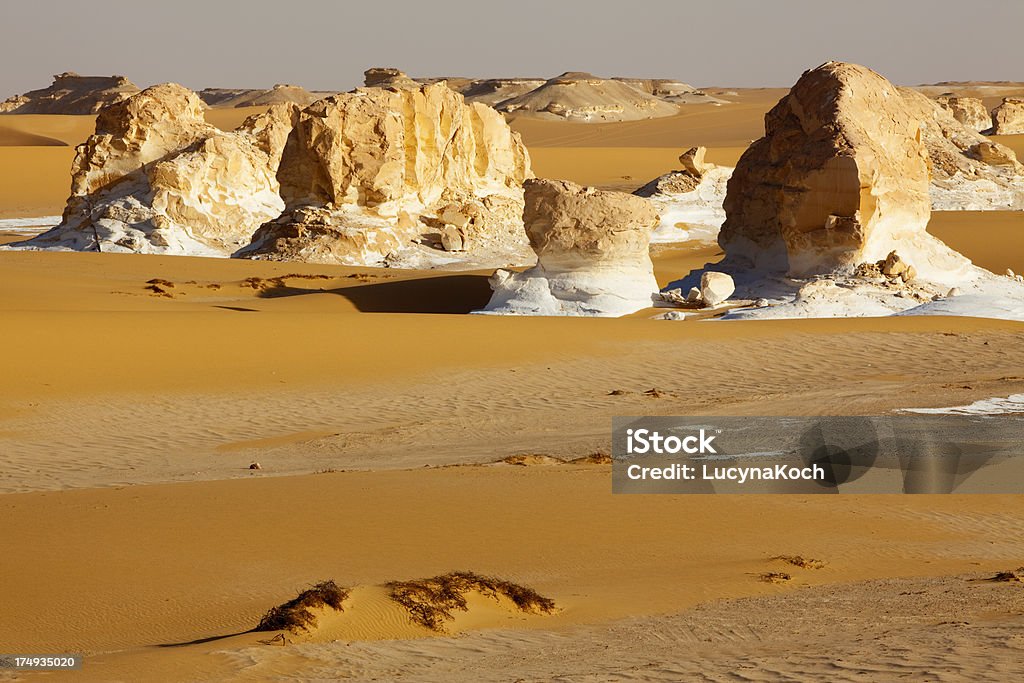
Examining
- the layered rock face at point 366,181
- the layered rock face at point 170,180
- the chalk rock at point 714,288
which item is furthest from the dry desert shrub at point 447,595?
the layered rock face at point 170,180

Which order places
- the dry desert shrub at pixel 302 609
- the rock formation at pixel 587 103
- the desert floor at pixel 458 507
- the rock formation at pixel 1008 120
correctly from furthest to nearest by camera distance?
the rock formation at pixel 587 103
the rock formation at pixel 1008 120
the dry desert shrub at pixel 302 609
the desert floor at pixel 458 507

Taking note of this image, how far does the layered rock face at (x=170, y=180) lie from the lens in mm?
26125

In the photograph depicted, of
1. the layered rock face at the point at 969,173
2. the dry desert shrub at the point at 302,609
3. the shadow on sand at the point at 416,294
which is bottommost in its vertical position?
the shadow on sand at the point at 416,294

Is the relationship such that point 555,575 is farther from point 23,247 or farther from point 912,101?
point 23,247

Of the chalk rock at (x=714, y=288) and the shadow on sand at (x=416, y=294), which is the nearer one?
the chalk rock at (x=714, y=288)

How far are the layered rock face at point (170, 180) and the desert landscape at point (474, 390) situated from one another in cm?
8

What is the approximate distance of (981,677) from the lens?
166 inches

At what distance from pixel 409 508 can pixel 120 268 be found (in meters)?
16.8

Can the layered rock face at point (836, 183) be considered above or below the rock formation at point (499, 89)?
below

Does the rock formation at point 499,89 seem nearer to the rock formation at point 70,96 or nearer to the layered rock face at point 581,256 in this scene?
the rock formation at point 70,96

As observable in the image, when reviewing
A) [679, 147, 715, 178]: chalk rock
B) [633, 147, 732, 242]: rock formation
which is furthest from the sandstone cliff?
[679, 147, 715, 178]: chalk rock

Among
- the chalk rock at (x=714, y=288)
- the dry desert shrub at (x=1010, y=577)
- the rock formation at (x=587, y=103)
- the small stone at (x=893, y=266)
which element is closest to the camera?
the dry desert shrub at (x=1010, y=577)

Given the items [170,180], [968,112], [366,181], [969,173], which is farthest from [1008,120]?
[170,180]

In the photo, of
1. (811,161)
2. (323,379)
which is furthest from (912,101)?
(323,379)
